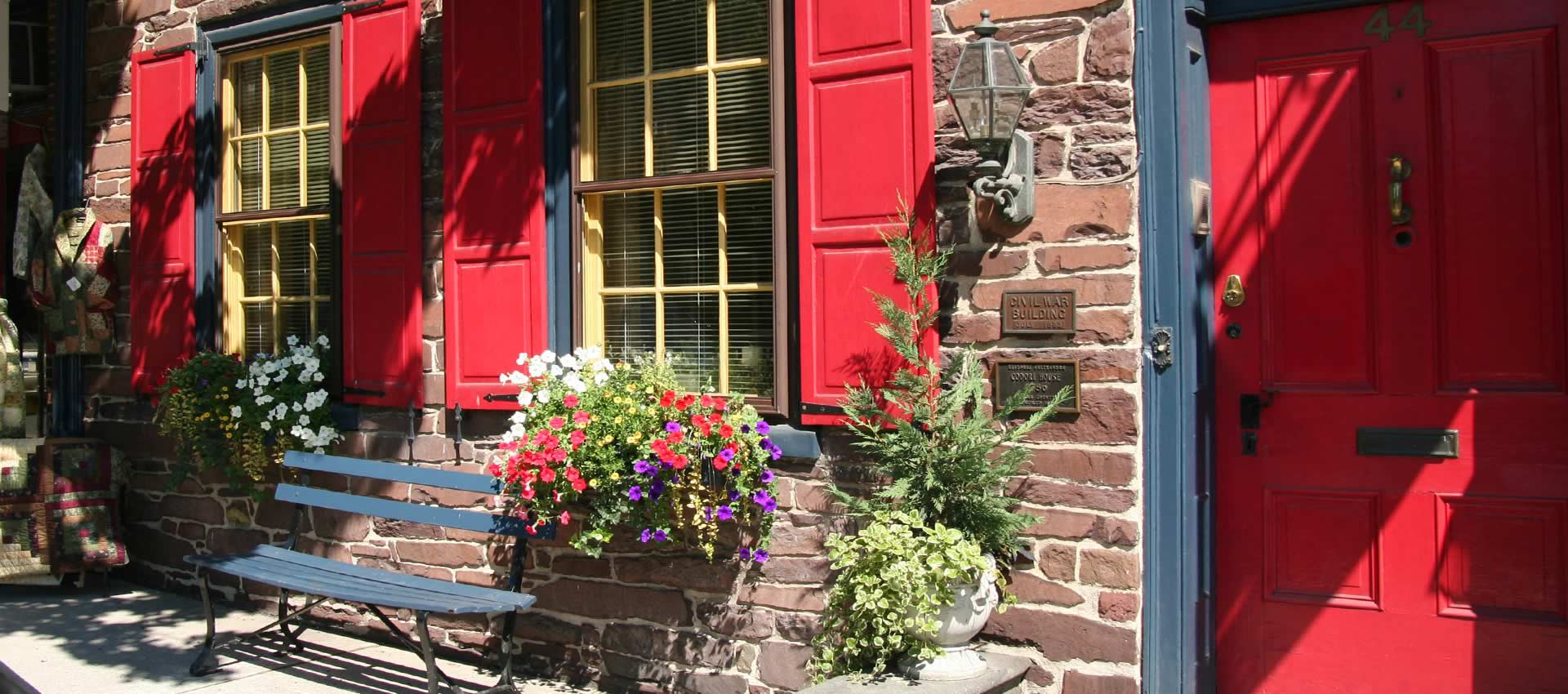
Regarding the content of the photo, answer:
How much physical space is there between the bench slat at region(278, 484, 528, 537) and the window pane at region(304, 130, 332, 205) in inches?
55.8

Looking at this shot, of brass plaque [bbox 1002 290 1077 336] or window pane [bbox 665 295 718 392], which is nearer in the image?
brass plaque [bbox 1002 290 1077 336]

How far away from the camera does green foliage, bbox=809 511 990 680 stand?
140 inches

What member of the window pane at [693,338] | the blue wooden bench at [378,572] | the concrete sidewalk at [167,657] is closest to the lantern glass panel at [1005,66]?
the window pane at [693,338]

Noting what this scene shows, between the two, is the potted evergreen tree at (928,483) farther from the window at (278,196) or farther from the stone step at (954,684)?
the window at (278,196)

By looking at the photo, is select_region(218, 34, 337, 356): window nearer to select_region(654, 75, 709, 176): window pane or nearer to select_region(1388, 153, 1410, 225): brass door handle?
select_region(654, 75, 709, 176): window pane

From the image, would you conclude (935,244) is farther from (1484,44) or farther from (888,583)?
(1484,44)

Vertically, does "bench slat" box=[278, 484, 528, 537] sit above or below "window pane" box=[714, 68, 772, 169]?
below

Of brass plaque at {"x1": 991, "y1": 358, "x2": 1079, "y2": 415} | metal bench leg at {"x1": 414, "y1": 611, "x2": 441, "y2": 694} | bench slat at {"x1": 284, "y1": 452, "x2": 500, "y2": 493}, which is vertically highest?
brass plaque at {"x1": 991, "y1": 358, "x2": 1079, "y2": 415}

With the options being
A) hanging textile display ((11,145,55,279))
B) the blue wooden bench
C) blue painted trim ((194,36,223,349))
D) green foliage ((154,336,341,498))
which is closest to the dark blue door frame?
the blue wooden bench

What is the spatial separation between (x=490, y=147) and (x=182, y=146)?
2.23 m

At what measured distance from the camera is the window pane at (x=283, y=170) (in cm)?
602

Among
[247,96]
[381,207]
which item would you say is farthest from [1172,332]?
[247,96]

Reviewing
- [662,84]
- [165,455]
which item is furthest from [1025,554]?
[165,455]

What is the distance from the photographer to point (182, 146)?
6281mm
